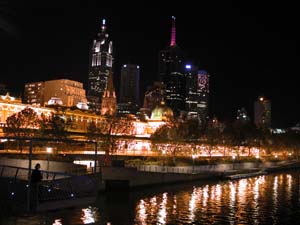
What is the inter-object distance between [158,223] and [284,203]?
20.3m

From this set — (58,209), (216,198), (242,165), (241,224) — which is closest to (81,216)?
(58,209)

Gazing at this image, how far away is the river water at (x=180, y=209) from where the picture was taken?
33250 millimetres

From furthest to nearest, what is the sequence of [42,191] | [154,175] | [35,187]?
[154,175] → [42,191] → [35,187]

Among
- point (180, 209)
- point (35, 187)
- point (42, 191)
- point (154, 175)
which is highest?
point (35, 187)

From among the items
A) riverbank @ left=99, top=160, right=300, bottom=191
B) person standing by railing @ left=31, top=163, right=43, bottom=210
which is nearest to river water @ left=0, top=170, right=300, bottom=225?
person standing by railing @ left=31, top=163, right=43, bottom=210

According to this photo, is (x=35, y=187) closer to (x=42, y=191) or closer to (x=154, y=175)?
(x=42, y=191)

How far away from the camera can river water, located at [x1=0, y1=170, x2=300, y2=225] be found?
109 feet

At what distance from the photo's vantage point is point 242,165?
346 ft

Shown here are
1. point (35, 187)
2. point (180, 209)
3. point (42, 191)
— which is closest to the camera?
point (35, 187)

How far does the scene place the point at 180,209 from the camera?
40.8 meters

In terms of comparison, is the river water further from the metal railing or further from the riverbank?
the riverbank

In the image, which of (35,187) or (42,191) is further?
(42,191)

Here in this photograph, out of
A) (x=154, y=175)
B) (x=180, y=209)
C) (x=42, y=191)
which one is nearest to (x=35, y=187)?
(x=42, y=191)

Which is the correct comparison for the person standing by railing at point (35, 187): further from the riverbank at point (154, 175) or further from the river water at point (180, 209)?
the riverbank at point (154, 175)
